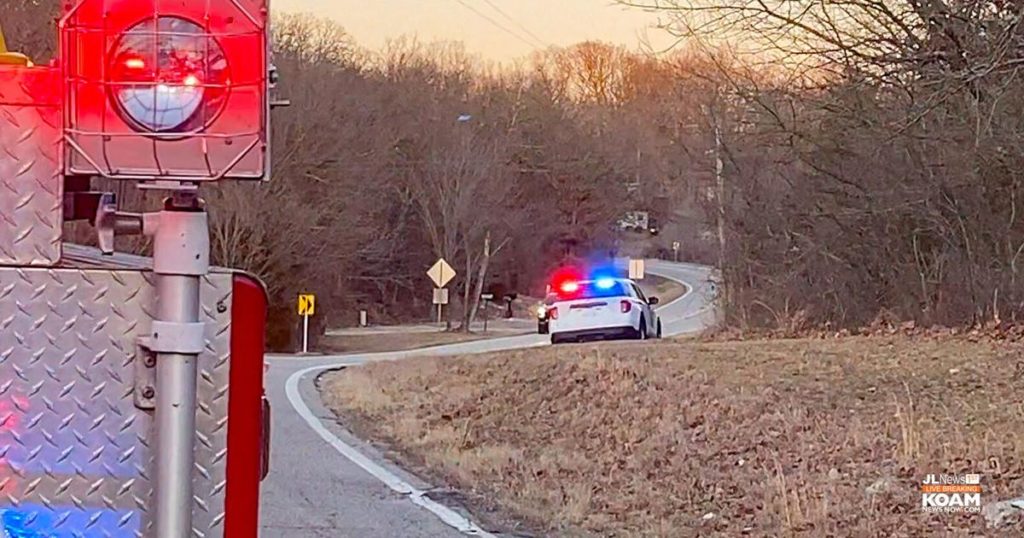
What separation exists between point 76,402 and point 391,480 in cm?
808

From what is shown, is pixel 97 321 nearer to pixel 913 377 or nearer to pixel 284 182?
pixel 913 377

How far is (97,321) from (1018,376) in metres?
9.93

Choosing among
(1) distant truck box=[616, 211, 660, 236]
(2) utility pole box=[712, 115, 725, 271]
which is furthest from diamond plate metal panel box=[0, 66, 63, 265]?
(1) distant truck box=[616, 211, 660, 236]

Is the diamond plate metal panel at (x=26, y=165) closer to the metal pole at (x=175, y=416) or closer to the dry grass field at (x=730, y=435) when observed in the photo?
the metal pole at (x=175, y=416)

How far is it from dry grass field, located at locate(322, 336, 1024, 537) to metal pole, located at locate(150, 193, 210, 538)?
18.7 ft

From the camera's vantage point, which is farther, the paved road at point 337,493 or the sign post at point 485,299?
the sign post at point 485,299

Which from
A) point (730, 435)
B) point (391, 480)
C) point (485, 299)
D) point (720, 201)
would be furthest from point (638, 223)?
point (391, 480)

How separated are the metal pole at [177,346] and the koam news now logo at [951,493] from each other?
20.0 feet

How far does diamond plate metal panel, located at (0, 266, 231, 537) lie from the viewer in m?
2.33

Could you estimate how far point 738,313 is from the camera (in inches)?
954

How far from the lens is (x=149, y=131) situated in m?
2.23

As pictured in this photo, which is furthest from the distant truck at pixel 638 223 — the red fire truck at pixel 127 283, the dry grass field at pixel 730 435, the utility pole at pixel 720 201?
the red fire truck at pixel 127 283

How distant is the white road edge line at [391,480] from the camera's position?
27.6 feet

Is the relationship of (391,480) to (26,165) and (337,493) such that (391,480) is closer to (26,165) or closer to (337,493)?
(337,493)
